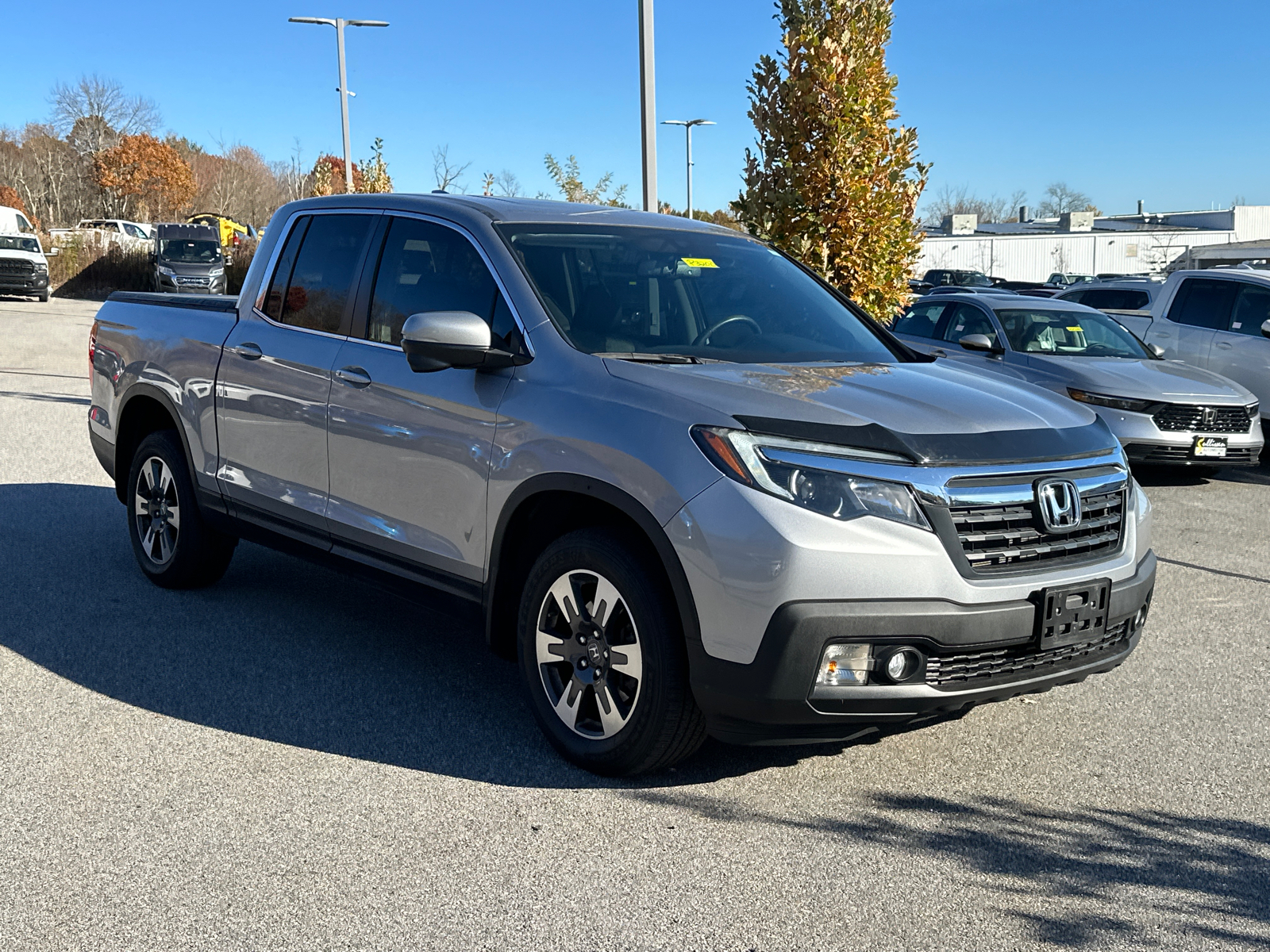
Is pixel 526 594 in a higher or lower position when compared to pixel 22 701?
higher

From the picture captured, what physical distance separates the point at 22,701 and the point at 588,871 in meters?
2.55

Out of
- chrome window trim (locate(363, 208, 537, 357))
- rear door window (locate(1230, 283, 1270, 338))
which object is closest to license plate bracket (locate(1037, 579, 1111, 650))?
chrome window trim (locate(363, 208, 537, 357))

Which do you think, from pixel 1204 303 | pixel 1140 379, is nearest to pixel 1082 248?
pixel 1204 303

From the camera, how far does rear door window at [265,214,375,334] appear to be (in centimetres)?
518

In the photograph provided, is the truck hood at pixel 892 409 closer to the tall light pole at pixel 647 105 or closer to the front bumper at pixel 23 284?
the tall light pole at pixel 647 105

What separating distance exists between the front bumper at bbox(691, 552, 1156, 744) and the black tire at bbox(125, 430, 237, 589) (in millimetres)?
3286

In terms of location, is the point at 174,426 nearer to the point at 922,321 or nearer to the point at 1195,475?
the point at 922,321

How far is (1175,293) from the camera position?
1299 cm

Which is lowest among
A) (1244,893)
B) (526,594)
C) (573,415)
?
(1244,893)

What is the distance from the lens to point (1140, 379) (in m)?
10.3

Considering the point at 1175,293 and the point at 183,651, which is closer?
the point at 183,651

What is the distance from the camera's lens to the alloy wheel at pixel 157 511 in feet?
20.5

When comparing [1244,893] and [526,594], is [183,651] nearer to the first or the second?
[526,594]

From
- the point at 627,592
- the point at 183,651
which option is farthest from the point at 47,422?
the point at 627,592
